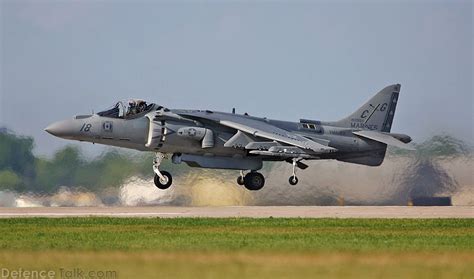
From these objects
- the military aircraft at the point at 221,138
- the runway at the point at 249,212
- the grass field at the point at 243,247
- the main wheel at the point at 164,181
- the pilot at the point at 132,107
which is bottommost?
the grass field at the point at 243,247

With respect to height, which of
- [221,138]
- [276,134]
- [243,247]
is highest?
[276,134]

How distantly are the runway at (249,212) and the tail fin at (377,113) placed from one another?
16.5ft

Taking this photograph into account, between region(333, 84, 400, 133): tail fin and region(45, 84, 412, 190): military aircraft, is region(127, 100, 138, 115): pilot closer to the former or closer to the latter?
region(45, 84, 412, 190): military aircraft

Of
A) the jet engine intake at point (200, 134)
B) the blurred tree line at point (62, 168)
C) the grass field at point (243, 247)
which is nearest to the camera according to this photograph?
the grass field at point (243, 247)

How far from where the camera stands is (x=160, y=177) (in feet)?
107

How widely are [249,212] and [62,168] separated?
7117mm

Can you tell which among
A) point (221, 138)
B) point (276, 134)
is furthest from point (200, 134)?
point (276, 134)

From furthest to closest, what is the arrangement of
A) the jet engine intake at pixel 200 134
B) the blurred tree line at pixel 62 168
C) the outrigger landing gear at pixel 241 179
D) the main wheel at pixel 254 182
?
the outrigger landing gear at pixel 241 179 → the main wheel at pixel 254 182 → the jet engine intake at pixel 200 134 → the blurred tree line at pixel 62 168

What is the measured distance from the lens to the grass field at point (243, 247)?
48.2 feet

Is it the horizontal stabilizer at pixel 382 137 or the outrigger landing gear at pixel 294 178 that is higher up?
the horizontal stabilizer at pixel 382 137

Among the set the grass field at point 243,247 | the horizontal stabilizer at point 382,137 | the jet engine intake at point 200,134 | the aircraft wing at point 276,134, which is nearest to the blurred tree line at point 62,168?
the jet engine intake at point 200,134

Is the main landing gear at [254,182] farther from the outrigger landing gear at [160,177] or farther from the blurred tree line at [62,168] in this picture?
the outrigger landing gear at [160,177]

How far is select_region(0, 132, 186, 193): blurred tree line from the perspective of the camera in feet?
106

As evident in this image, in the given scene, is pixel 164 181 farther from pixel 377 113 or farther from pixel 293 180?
pixel 377 113
